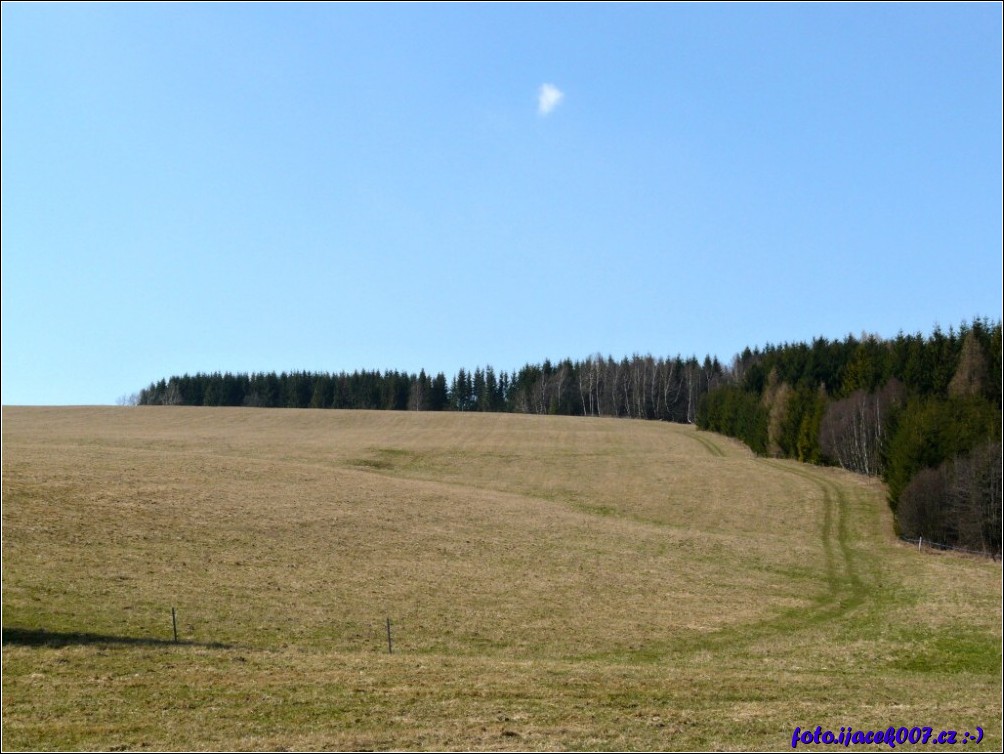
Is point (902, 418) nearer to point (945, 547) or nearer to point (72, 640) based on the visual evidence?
point (945, 547)

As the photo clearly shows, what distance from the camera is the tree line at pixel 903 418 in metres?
59.5

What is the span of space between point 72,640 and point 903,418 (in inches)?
2453

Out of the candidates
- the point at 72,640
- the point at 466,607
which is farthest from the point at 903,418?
the point at 72,640

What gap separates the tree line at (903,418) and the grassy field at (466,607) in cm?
439

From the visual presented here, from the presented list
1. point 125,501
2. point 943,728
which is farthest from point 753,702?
point 125,501

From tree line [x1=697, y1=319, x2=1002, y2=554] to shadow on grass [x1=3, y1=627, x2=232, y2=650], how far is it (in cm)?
5041

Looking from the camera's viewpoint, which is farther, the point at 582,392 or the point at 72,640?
the point at 582,392

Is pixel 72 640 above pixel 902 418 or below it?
below

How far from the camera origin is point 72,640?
25.5 meters

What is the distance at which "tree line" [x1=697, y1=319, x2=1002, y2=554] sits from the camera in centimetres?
5953

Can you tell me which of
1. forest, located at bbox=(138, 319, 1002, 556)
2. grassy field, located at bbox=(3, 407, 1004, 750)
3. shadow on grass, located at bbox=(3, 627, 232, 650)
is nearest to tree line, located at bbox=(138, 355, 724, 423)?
forest, located at bbox=(138, 319, 1002, 556)

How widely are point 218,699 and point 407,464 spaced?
66.0m

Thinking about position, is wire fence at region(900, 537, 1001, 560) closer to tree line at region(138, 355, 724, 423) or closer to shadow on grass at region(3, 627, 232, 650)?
shadow on grass at region(3, 627, 232, 650)

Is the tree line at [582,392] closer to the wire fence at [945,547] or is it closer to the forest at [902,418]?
the forest at [902,418]
